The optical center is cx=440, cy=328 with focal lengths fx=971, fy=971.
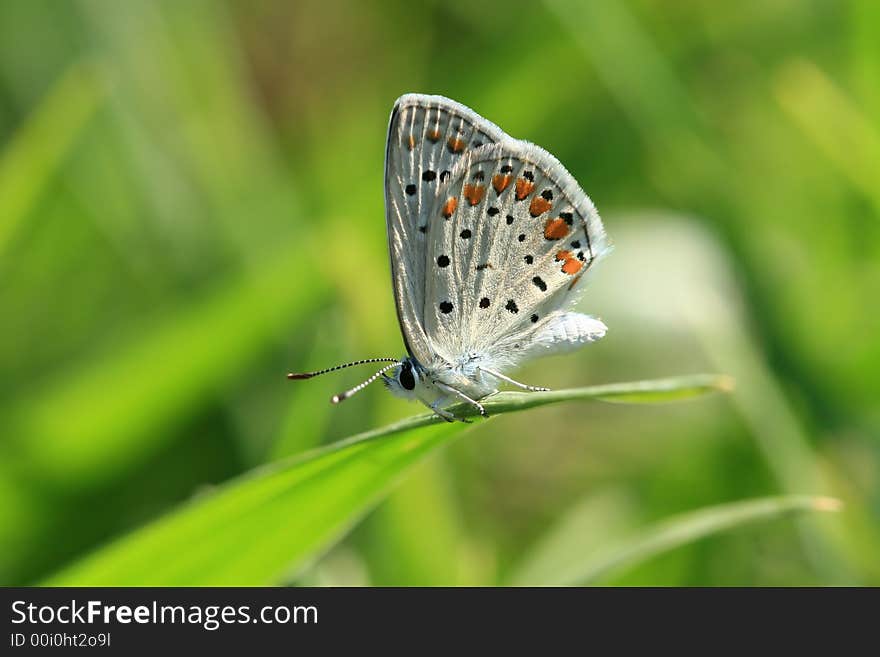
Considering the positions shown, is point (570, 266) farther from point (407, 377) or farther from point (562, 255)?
point (407, 377)

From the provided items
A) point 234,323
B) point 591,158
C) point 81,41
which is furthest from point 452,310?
point 81,41

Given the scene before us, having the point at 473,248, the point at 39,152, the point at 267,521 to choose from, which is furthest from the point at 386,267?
the point at 267,521

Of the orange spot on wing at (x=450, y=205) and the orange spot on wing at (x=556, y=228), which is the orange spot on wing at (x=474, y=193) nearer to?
the orange spot on wing at (x=450, y=205)

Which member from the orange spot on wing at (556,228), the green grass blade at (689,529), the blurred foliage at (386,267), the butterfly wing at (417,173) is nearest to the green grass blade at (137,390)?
the blurred foliage at (386,267)

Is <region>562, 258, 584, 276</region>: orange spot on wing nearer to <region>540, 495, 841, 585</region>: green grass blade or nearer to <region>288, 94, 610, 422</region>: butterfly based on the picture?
<region>288, 94, 610, 422</region>: butterfly

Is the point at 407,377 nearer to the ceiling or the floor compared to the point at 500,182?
nearer to the floor

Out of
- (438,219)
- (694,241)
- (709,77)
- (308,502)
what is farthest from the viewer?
(709,77)
